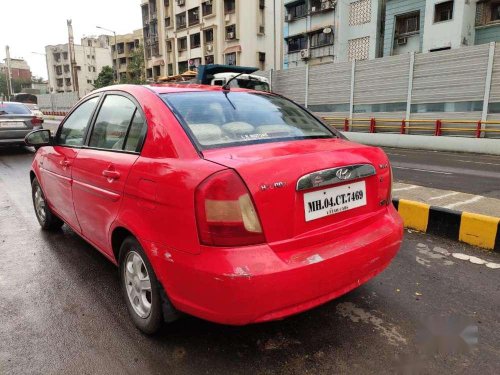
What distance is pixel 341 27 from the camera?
2920 cm

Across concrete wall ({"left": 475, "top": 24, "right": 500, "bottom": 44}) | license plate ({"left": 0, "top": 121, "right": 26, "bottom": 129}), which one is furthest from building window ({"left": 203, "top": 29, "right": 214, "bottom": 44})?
license plate ({"left": 0, "top": 121, "right": 26, "bottom": 129})

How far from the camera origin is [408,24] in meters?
26.6

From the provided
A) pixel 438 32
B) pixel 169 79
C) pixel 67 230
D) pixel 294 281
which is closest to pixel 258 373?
pixel 294 281

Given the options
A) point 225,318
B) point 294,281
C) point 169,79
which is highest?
point 169,79

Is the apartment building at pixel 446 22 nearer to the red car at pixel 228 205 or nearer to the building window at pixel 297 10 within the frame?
the building window at pixel 297 10

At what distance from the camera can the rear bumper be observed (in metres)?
1.90

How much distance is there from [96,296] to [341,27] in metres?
30.2

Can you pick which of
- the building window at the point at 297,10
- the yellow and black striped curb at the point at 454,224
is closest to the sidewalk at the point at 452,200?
the yellow and black striped curb at the point at 454,224

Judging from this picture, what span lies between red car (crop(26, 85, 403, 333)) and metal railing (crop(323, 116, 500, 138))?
14.3m

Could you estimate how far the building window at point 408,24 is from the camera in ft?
85.0

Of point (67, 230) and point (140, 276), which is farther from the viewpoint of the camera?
point (67, 230)

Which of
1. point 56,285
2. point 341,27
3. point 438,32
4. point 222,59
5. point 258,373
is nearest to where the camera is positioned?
point 258,373

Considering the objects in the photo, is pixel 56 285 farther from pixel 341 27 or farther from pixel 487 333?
→ pixel 341 27

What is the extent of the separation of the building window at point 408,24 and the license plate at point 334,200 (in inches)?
1077
